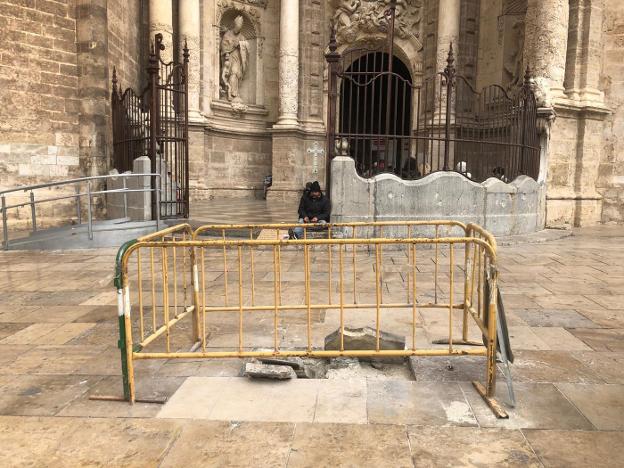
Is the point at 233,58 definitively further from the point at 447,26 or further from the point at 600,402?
the point at 600,402

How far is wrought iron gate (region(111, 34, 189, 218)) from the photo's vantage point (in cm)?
1045

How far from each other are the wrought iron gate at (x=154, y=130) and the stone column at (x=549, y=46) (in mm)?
8076

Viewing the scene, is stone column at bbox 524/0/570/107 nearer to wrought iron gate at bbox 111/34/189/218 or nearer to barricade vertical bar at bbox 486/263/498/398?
wrought iron gate at bbox 111/34/189/218

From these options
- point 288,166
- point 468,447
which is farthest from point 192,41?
point 468,447

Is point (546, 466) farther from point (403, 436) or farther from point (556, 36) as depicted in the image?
point (556, 36)

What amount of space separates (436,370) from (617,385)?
3.73ft

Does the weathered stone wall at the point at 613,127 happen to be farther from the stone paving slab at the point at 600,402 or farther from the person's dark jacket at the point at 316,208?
the stone paving slab at the point at 600,402

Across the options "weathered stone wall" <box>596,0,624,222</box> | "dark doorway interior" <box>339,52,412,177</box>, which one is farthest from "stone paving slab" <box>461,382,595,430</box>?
"weathered stone wall" <box>596,0,624,222</box>

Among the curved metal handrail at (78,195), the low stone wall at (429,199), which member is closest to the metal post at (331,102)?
the low stone wall at (429,199)

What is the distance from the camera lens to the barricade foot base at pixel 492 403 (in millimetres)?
2885

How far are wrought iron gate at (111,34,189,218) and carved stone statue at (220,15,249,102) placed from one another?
629 centimetres

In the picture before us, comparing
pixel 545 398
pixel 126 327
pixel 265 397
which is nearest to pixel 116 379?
pixel 126 327

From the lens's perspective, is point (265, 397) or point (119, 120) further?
point (119, 120)

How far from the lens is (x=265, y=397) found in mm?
3146
